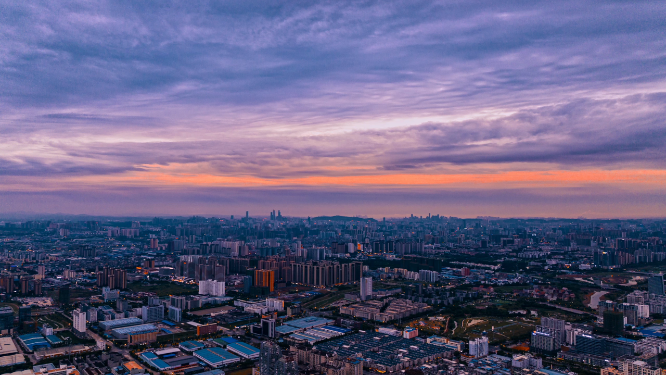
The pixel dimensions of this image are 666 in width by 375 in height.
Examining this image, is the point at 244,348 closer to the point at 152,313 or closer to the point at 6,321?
the point at 152,313

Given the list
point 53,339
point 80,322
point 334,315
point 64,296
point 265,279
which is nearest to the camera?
point 53,339

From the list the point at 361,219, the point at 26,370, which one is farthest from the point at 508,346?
the point at 361,219

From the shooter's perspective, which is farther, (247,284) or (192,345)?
(247,284)

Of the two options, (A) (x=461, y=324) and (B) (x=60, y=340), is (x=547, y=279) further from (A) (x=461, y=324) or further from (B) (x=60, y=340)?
(B) (x=60, y=340)

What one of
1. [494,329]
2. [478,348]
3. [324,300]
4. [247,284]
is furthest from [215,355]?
[247,284]

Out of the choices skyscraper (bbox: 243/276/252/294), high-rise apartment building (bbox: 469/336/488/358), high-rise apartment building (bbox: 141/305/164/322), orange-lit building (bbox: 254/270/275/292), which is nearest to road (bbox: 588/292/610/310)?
high-rise apartment building (bbox: 469/336/488/358)

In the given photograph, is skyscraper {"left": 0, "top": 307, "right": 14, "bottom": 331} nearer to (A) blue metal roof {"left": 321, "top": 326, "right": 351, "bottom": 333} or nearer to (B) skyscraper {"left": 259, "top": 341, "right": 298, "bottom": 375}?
(B) skyscraper {"left": 259, "top": 341, "right": 298, "bottom": 375}
